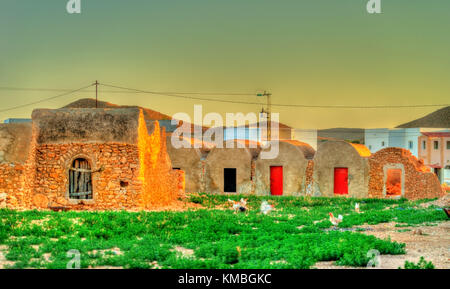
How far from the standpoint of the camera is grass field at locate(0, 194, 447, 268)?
7.54 metres

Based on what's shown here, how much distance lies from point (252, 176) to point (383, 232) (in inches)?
632

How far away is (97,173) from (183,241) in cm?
767

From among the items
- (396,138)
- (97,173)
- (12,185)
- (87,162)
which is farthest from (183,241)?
(396,138)

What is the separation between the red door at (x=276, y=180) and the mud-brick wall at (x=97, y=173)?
1215 cm

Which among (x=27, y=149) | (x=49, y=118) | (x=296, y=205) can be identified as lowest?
(x=296, y=205)

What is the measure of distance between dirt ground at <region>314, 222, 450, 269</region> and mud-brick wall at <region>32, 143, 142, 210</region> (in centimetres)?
794

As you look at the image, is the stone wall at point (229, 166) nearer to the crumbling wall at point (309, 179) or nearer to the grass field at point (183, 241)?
the crumbling wall at point (309, 179)

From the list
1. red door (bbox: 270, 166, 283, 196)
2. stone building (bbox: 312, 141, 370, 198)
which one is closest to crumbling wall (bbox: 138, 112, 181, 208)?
red door (bbox: 270, 166, 283, 196)

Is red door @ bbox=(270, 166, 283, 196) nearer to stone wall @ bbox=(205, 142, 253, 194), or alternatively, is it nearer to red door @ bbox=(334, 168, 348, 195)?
stone wall @ bbox=(205, 142, 253, 194)

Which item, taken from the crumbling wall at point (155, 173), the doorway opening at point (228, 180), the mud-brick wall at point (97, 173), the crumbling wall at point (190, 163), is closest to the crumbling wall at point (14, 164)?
the mud-brick wall at point (97, 173)

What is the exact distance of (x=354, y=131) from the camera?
8494 cm

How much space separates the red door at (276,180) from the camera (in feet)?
89.0
